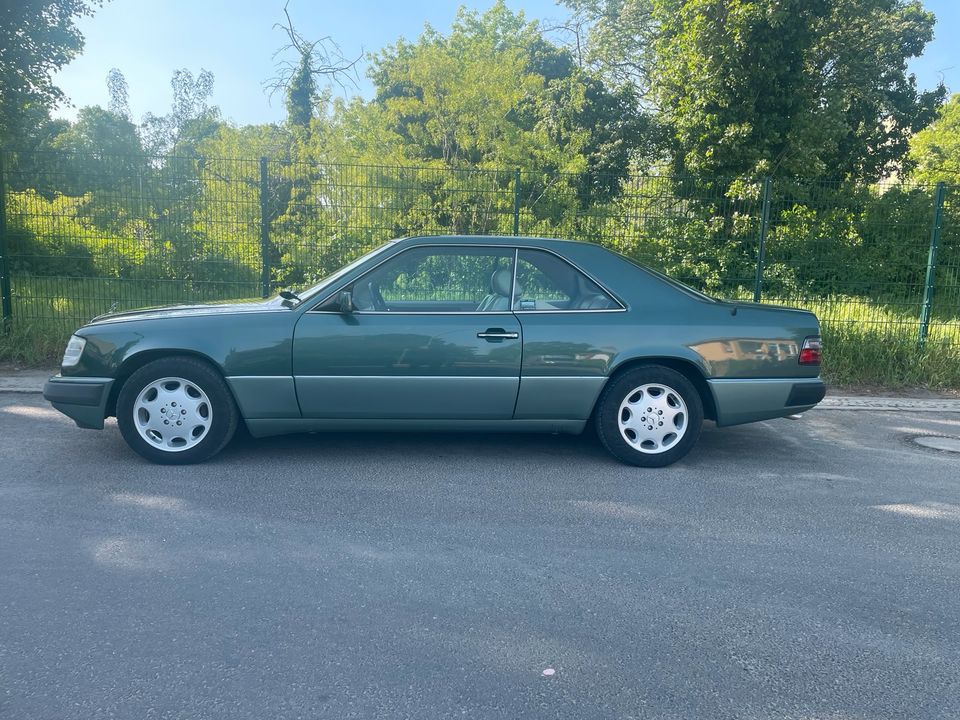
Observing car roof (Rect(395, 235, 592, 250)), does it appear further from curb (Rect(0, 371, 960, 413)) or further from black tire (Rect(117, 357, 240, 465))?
curb (Rect(0, 371, 960, 413))

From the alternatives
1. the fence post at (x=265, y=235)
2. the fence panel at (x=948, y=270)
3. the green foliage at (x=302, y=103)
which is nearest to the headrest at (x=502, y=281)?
the fence post at (x=265, y=235)

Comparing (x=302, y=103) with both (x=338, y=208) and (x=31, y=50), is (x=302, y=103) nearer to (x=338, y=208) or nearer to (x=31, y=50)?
(x=31, y=50)

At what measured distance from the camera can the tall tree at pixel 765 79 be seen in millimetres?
15797

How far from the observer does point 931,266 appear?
369 inches

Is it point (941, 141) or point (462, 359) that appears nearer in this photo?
point (462, 359)

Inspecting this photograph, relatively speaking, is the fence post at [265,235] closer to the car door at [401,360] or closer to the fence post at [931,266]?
the car door at [401,360]

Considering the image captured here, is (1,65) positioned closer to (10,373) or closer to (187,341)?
(10,373)

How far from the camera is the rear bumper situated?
17.9 ft

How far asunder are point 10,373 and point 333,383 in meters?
5.31

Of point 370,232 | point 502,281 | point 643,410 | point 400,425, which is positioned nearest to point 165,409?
point 400,425

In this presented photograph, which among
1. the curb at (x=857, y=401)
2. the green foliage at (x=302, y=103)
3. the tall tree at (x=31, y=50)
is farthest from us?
the green foliage at (x=302, y=103)

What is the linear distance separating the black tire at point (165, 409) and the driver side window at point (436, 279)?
42.9 inches

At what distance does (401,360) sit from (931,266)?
7321 millimetres

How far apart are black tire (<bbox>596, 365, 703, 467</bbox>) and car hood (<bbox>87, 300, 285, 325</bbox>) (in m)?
2.36
